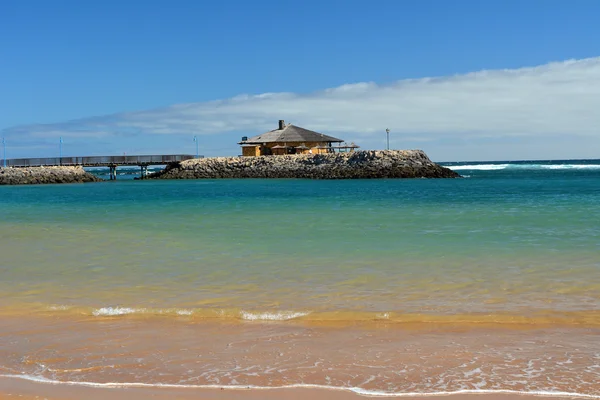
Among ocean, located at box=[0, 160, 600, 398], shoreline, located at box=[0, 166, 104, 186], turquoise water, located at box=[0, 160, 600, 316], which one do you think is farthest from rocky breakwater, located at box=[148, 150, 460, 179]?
ocean, located at box=[0, 160, 600, 398]

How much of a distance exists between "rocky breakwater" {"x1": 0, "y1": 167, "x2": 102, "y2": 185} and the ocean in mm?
50082

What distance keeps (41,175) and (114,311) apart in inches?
2323

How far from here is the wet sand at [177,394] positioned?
4129 millimetres

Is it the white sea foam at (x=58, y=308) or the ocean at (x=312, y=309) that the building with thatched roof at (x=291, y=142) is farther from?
the white sea foam at (x=58, y=308)

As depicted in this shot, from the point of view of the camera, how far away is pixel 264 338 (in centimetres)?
567

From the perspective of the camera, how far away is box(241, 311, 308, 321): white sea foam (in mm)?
6457

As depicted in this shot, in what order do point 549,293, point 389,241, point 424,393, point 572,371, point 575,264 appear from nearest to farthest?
point 424,393, point 572,371, point 549,293, point 575,264, point 389,241

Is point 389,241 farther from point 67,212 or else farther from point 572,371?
point 67,212

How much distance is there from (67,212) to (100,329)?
17.9 meters

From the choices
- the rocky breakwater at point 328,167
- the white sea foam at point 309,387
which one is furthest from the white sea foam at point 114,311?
the rocky breakwater at point 328,167

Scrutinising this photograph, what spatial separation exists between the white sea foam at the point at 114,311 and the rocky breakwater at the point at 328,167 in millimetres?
51428

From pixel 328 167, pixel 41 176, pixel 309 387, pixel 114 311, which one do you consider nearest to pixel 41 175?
pixel 41 176

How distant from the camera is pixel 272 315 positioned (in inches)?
259

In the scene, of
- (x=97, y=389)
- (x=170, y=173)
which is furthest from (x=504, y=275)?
(x=170, y=173)
